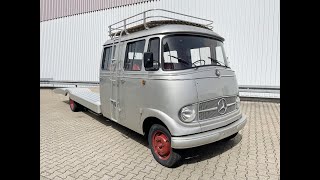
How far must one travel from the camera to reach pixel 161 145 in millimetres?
4109

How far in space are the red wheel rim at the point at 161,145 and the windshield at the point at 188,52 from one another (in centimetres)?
125

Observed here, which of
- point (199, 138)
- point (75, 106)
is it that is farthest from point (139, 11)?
point (199, 138)

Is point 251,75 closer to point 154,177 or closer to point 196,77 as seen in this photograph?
point 196,77

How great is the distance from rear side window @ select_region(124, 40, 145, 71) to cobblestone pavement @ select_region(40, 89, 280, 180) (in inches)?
69.8

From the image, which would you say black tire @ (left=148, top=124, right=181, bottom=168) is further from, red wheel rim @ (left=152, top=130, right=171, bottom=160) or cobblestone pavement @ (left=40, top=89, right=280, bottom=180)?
cobblestone pavement @ (left=40, top=89, right=280, bottom=180)

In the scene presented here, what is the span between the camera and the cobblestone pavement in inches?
150

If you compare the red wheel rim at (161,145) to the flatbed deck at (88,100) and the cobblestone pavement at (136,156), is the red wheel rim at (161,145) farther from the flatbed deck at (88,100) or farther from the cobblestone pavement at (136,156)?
the flatbed deck at (88,100)

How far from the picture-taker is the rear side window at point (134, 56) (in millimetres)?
4676

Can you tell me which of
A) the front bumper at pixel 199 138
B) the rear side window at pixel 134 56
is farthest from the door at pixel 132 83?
the front bumper at pixel 199 138

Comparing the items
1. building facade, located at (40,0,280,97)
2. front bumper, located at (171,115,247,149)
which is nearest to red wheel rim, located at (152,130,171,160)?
front bumper, located at (171,115,247,149)

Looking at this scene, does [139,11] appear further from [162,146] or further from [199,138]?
[199,138]

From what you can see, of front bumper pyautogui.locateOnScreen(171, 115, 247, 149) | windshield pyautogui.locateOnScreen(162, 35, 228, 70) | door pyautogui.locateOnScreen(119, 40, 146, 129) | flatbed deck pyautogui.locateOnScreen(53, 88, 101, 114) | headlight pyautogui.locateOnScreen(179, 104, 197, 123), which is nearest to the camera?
front bumper pyautogui.locateOnScreen(171, 115, 247, 149)

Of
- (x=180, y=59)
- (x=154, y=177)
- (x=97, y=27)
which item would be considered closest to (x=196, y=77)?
(x=180, y=59)

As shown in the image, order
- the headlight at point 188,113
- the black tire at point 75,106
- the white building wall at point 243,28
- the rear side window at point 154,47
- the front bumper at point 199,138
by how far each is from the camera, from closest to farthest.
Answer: the front bumper at point 199,138, the headlight at point 188,113, the rear side window at point 154,47, the black tire at point 75,106, the white building wall at point 243,28
